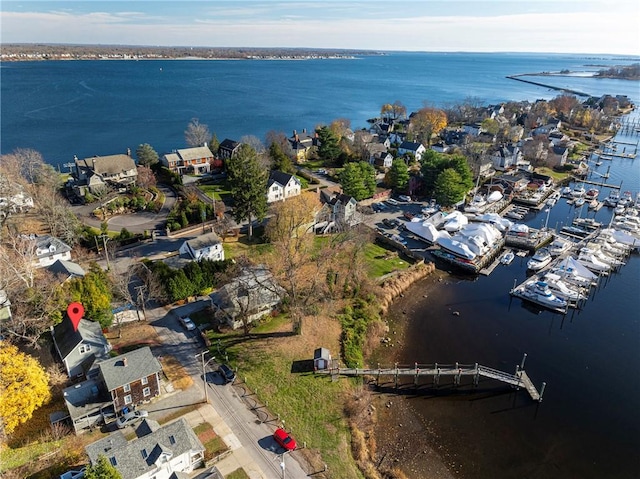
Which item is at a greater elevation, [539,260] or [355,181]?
[355,181]

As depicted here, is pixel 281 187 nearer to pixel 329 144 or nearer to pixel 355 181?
pixel 355 181

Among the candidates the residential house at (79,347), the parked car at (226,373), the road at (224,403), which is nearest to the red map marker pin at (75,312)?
the residential house at (79,347)

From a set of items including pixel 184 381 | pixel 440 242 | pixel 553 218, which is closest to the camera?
pixel 184 381

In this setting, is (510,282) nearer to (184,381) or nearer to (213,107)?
(184,381)

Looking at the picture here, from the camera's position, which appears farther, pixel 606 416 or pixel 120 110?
pixel 120 110

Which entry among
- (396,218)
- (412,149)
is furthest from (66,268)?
(412,149)

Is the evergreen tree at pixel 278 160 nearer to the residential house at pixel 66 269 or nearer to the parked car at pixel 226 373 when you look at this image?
the residential house at pixel 66 269

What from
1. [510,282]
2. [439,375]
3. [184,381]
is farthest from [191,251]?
[510,282]
